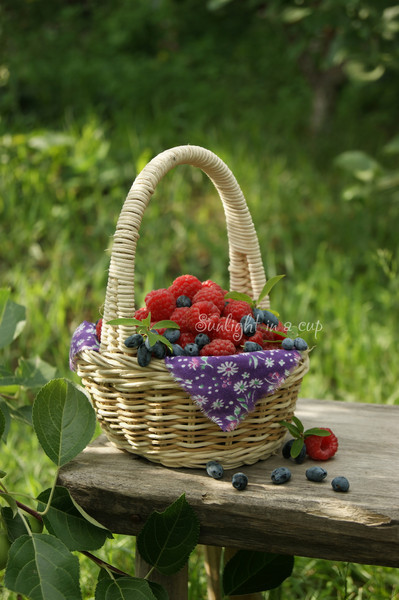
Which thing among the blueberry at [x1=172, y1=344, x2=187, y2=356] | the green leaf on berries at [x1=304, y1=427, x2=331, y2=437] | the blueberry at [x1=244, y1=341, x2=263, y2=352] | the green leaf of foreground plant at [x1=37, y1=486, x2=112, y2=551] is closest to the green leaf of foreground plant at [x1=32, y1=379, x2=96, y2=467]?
the green leaf of foreground plant at [x1=37, y1=486, x2=112, y2=551]

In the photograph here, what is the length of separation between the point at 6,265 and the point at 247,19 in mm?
3600

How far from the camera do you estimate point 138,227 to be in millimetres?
1170

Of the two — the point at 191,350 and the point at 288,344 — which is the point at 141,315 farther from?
the point at 288,344

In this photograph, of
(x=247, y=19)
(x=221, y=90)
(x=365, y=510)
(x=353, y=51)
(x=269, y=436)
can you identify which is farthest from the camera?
(x=247, y=19)

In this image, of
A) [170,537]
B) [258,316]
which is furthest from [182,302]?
[170,537]

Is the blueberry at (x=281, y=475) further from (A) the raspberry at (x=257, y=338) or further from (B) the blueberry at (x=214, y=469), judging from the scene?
(A) the raspberry at (x=257, y=338)

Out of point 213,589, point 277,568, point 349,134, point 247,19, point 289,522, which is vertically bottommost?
point 213,589

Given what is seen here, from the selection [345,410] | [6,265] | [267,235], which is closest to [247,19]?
[267,235]

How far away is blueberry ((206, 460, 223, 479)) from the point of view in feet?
3.73

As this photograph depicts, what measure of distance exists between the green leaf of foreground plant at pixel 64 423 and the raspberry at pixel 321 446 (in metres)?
0.42

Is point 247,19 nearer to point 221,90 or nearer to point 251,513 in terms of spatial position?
point 221,90

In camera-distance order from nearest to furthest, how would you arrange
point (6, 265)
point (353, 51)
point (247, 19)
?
point (353, 51) → point (6, 265) → point (247, 19)

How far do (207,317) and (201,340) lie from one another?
0.15ft

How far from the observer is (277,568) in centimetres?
125
